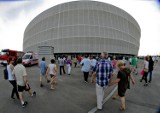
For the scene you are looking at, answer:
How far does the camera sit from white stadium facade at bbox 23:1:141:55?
43438 mm

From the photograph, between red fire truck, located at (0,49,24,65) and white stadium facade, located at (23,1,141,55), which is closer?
red fire truck, located at (0,49,24,65)

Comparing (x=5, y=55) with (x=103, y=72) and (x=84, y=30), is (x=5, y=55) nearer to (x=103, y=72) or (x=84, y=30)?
(x=103, y=72)

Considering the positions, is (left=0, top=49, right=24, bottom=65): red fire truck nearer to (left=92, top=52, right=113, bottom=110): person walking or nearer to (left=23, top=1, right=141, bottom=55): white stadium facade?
(left=92, top=52, right=113, bottom=110): person walking

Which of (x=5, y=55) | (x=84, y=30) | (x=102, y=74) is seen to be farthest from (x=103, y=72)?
(x=84, y=30)

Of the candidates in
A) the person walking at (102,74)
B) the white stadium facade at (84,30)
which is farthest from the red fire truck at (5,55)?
the white stadium facade at (84,30)

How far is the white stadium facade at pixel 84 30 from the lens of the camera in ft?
143

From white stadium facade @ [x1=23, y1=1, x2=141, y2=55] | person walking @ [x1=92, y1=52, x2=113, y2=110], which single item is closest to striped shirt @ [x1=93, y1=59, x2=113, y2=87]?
person walking @ [x1=92, y1=52, x2=113, y2=110]

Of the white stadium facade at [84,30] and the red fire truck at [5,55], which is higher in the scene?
the white stadium facade at [84,30]

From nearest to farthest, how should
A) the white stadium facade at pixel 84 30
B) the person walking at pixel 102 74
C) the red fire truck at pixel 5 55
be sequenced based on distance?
the person walking at pixel 102 74 < the red fire truck at pixel 5 55 < the white stadium facade at pixel 84 30

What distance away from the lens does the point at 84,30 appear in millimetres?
43781

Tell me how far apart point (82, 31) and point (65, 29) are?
6922 mm

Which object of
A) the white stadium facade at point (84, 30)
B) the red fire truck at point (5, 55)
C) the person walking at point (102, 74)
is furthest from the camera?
the white stadium facade at point (84, 30)

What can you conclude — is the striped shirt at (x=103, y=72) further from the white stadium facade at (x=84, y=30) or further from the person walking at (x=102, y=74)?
the white stadium facade at (x=84, y=30)

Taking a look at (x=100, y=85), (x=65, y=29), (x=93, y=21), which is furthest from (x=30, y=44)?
(x=100, y=85)
